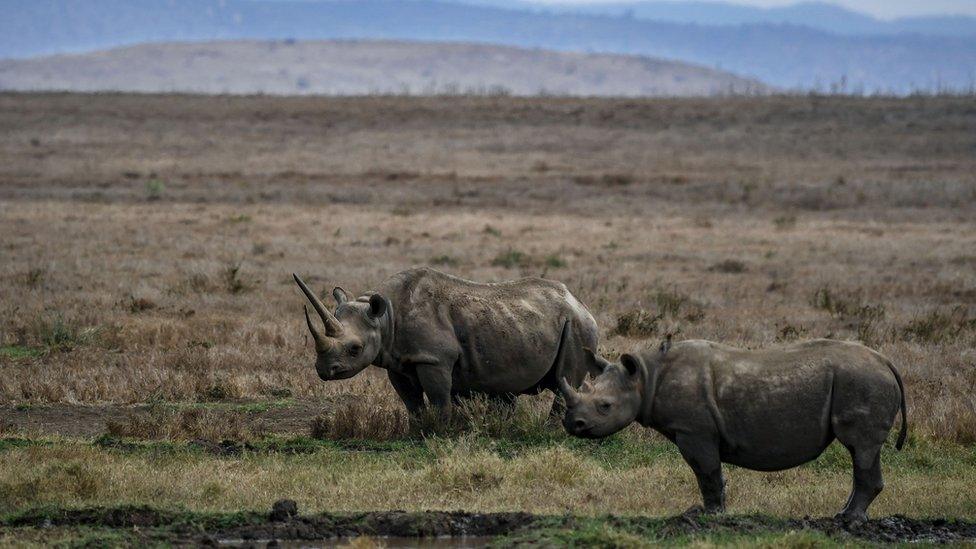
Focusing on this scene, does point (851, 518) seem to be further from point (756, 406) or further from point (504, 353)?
point (504, 353)

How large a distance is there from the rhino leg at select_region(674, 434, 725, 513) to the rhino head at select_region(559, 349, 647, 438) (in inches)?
15.3

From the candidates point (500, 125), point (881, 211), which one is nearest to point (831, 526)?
point (881, 211)

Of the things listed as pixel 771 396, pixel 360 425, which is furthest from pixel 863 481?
pixel 360 425

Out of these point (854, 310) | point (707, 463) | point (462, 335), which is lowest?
point (854, 310)

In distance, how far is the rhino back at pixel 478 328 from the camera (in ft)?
37.3

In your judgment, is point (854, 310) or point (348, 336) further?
point (854, 310)

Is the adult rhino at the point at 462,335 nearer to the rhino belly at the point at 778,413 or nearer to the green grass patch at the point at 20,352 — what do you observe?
the rhino belly at the point at 778,413

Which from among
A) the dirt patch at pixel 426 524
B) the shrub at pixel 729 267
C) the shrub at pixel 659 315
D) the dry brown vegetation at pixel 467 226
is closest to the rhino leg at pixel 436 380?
the dry brown vegetation at pixel 467 226

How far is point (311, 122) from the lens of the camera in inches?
2879

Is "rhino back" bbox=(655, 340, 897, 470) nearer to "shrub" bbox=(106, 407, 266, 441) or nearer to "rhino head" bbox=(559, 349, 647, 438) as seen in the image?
"rhino head" bbox=(559, 349, 647, 438)

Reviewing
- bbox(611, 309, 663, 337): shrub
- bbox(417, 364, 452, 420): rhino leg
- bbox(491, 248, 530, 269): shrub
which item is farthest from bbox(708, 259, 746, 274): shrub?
bbox(417, 364, 452, 420): rhino leg

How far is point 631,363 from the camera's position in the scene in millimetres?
8906

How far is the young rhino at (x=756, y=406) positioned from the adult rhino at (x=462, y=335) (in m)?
2.23

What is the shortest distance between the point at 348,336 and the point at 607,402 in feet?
8.82
